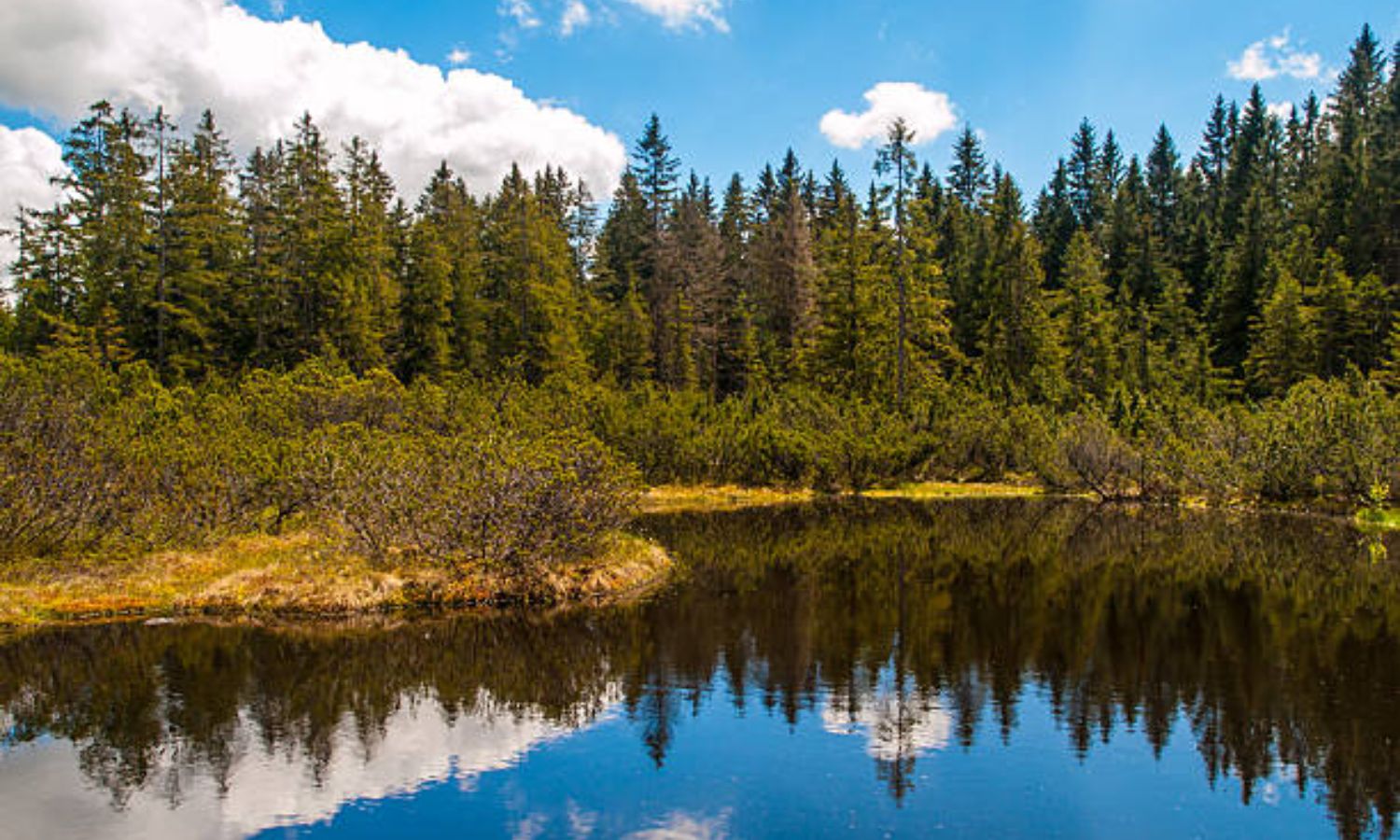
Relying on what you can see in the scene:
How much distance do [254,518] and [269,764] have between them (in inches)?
460

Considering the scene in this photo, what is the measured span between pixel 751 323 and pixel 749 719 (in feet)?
197

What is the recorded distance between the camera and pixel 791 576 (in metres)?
20.1

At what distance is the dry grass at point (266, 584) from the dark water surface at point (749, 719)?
3.69ft

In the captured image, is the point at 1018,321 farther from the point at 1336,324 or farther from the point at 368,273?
the point at 368,273

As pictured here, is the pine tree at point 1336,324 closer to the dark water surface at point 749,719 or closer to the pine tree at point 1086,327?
the pine tree at point 1086,327

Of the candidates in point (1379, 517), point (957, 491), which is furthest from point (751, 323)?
point (1379, 517)

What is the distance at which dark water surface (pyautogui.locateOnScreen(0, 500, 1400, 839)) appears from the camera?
8617 millimetres

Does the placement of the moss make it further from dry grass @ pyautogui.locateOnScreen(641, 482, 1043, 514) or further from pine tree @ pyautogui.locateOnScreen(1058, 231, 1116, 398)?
pine tree @ pyautogui.locateOnScreen(1058, 231, 1116, 398)

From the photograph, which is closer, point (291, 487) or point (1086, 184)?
point (291, 487)

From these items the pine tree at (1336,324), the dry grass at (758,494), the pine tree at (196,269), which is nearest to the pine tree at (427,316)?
the pine tree at (196,269)

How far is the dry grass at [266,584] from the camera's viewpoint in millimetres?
16016

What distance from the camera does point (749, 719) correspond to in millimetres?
11195

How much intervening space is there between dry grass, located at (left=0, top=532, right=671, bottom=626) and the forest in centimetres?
149

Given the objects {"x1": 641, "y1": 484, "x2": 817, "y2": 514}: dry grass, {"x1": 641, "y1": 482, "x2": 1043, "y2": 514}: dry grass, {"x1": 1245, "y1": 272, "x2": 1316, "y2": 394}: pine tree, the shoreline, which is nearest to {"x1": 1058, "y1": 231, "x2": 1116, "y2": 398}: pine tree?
{"x1": 1245, "y1": 272, "x2": 1316, "y2": 394}: pine tree
